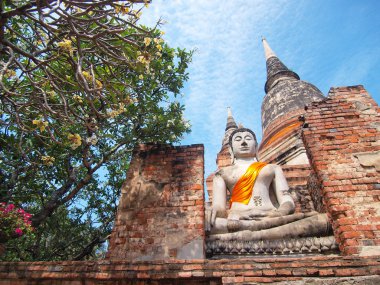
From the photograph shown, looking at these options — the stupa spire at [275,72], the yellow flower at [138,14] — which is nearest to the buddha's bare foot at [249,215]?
the yellow flower at [138,14]

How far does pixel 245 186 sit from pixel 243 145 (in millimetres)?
1044

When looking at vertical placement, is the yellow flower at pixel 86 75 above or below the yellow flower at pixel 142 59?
below

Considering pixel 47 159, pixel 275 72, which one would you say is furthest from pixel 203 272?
pixel 275 72

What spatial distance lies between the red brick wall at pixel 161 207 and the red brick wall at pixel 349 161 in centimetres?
150

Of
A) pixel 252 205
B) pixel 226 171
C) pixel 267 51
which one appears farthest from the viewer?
pixel 267 51

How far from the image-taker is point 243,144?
5871mm

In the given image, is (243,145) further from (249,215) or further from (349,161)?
(349,161)

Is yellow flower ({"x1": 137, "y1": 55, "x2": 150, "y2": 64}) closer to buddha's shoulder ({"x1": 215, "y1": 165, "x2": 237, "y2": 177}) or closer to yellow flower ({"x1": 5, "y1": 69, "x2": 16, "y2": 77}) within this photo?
yellow flower ({"x1": 5, "y1": 69, "x2": 16, "y2": 77})

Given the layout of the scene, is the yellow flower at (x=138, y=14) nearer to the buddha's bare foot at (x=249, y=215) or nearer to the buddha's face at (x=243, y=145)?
the buddha's face at (x=243, y=145)

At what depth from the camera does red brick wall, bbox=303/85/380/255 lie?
3.52 m

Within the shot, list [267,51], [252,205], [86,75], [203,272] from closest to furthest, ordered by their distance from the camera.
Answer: [203,272]
[86,75]
[252,205]
[267,51]

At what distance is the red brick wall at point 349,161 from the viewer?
139 inches

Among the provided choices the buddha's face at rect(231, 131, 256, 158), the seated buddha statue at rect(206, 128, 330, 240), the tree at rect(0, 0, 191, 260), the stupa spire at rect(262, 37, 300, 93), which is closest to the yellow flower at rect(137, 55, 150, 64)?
the tree at rect(0, 0, 191, 260)

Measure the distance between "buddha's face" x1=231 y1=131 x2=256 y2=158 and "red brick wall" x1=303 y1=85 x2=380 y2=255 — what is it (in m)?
1.29
